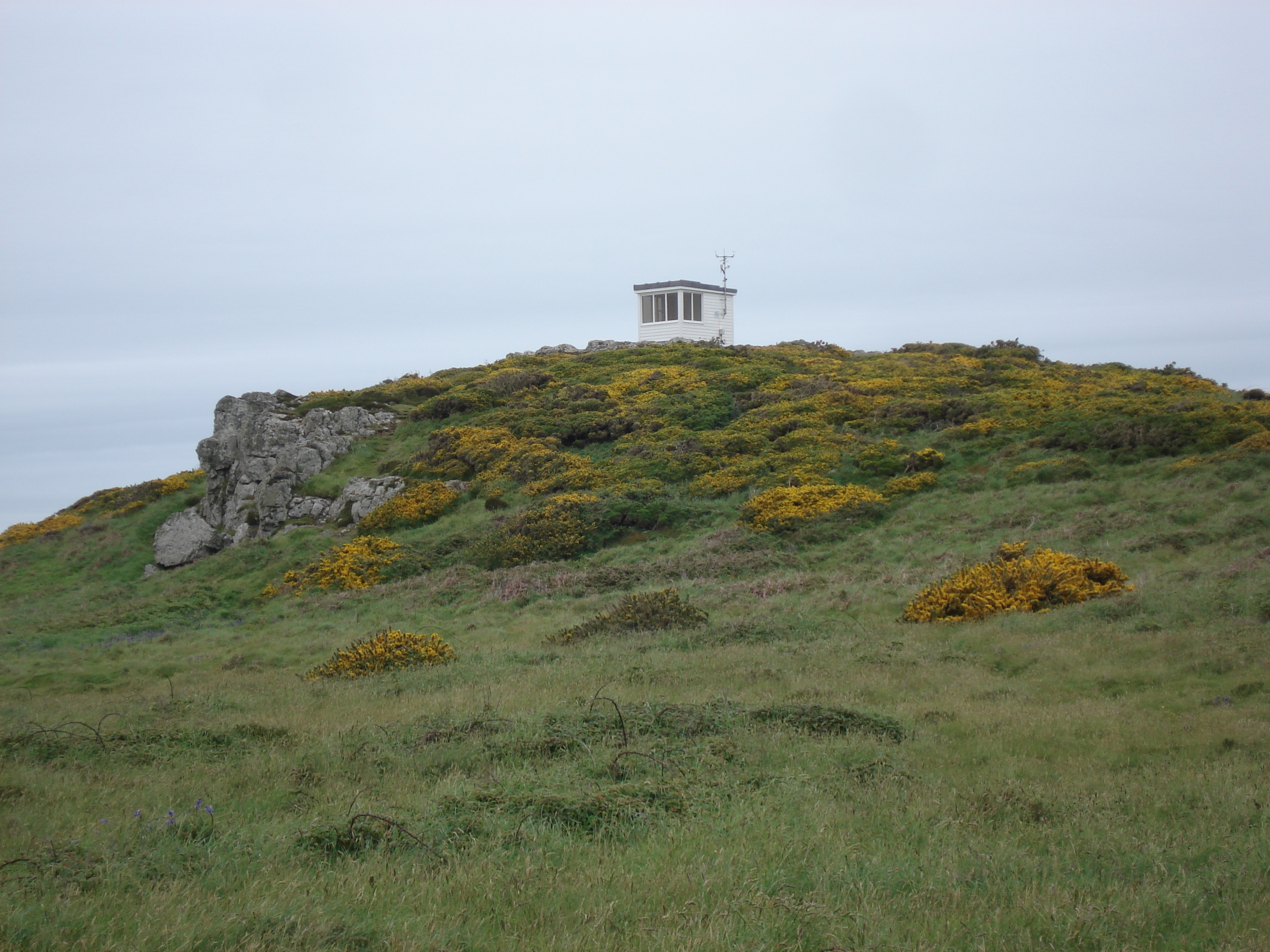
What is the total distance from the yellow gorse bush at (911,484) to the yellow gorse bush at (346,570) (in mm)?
14931

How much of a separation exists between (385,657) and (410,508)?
16.1 metres

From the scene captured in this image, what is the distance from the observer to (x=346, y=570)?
26.0 m

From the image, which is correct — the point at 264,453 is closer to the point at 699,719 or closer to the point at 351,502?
the point at 351,502

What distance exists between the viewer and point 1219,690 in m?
10.2

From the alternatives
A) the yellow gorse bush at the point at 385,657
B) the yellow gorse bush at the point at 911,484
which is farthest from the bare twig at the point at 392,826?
the yellow gorse bush at the point at 911,484

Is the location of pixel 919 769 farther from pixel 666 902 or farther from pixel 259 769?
pixel 259 769

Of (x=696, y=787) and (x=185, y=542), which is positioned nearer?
(x=696, y=787)

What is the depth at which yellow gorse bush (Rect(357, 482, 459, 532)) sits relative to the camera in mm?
30484

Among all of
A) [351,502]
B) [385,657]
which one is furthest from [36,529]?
[385,657]

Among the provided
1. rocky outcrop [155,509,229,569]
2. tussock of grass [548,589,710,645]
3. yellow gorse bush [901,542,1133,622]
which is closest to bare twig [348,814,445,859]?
tussock of grass [548,589,710,645]

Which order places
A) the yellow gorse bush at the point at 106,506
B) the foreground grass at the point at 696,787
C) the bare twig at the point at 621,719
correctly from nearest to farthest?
the foreground grass at the point at 696,787 < the bare twig at the point at 621,719 < the yellow gorse bush at the point at 106,506

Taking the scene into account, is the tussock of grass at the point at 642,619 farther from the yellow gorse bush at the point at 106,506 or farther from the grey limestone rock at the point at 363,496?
the yellow gorse bush at the point at 106,506

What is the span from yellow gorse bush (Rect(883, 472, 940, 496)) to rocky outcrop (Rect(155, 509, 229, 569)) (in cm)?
2413

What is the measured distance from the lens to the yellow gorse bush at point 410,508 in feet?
100
